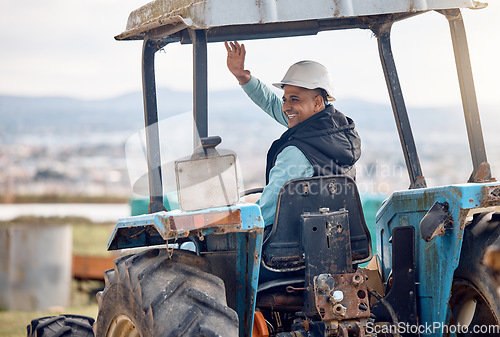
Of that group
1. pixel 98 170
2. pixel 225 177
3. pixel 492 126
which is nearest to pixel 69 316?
pixel 225 177

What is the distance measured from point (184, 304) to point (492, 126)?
244ft

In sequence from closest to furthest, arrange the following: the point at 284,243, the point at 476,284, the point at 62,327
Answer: the point at 284,243
the point at 476,284
the point at 62,327

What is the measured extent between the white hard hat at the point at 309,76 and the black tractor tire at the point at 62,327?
8.02 ft

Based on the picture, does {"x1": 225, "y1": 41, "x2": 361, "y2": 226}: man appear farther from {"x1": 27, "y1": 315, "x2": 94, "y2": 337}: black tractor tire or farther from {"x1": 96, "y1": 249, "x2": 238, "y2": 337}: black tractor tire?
{"x1": 27, "y1": 315, "x2": 94, "y2": 337}: black tractor tire

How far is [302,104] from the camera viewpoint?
18.2 feet

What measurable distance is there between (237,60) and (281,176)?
1.06 metres

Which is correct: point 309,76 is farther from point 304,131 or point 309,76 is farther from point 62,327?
point 62,327

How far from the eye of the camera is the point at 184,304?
4.15m

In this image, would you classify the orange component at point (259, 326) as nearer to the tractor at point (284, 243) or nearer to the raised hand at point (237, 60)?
the tractor at point (284, 243)

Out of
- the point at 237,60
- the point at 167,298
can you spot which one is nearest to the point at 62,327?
the point at 167,298

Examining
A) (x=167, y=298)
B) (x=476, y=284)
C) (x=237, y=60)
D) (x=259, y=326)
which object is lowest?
(x=259, y=326)

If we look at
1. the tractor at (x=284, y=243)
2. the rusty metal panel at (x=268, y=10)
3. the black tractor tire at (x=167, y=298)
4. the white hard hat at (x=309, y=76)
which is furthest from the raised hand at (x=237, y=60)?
the black tractor tire at (x=167, y=298)

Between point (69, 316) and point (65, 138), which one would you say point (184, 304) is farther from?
point (65, 138)

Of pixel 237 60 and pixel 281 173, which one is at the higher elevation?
pixel 237 60
